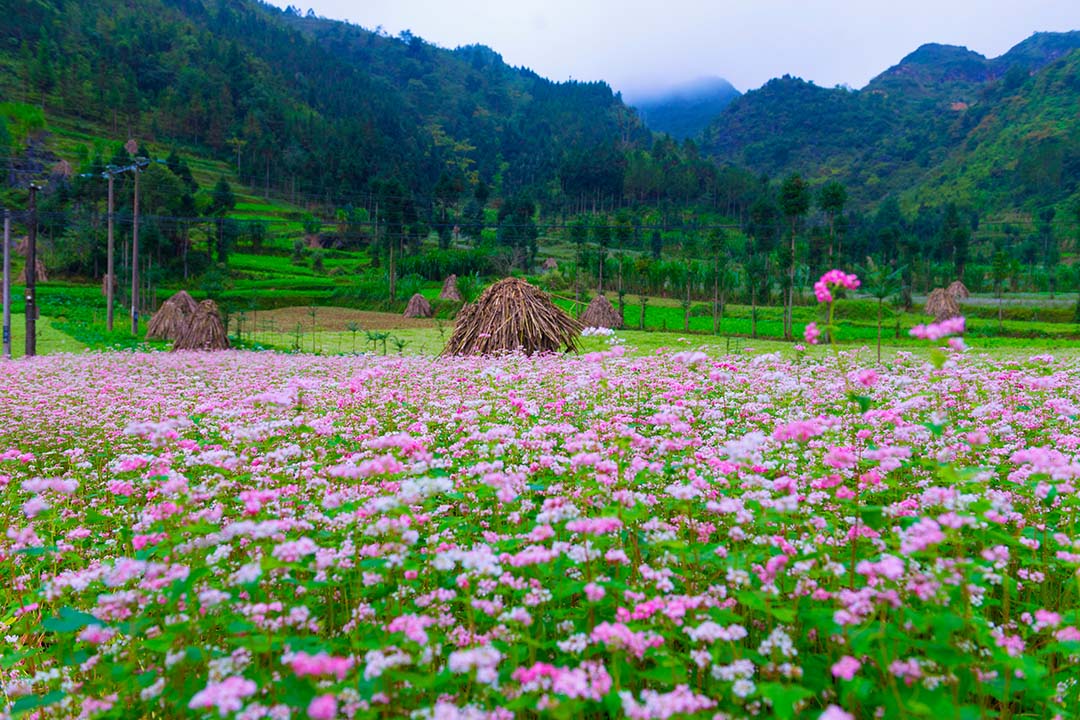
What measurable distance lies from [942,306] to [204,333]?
3959 centimetres

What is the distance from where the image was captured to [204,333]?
66.0ft

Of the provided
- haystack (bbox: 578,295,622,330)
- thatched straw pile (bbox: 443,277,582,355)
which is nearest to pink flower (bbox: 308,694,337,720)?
thatched straw pile (bbox: 443,277,582,355)

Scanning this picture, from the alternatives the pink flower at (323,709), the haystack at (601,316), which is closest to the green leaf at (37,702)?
the pink flower at (323,709)

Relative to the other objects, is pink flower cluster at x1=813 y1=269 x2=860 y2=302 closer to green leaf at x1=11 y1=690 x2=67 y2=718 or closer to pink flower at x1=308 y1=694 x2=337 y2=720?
pink flower at x1=308 y1=694 x2=337 y2=720

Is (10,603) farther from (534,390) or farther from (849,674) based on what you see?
(534,390)

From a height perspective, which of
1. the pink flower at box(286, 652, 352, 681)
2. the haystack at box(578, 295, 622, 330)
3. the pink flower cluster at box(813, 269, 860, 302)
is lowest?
the pink flower at box(286, 652, 352, 681)

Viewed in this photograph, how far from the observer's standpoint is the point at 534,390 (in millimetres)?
7945

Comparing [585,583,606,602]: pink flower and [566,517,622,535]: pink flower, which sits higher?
[566,517,622,535]: pink flower

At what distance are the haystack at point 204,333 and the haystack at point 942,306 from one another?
37.1 m

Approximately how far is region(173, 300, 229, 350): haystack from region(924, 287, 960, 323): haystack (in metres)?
37.1

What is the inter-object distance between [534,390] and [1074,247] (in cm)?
10321

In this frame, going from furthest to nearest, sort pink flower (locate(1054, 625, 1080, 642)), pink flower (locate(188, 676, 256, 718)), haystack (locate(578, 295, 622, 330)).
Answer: haystack (locate(578, 295, 622, 330))
pink flower (locate(1054, 625, 1080, 642))
pink flower (locate(188, 676, 256, 718))

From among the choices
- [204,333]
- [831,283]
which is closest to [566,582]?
[831,283]

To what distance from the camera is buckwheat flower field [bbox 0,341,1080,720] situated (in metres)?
2.04
